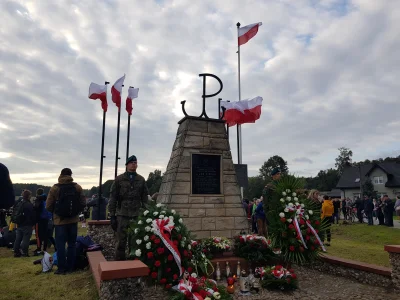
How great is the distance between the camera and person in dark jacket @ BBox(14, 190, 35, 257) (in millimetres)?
7418

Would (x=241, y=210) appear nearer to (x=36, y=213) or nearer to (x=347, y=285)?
(x=347, y=285)

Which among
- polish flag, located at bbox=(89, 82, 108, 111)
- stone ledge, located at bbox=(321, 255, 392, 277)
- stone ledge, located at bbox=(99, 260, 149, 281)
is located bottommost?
stone ledge, located at bbox=(321, 255, 392, 277)

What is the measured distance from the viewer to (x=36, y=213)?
26.2ft

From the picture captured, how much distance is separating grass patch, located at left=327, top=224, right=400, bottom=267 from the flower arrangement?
231cm

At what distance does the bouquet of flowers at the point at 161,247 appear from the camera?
4045 mm

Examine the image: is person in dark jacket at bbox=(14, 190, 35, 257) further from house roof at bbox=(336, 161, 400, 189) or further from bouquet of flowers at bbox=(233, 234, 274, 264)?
house roof at bbox=(336, 161, 400, 189)

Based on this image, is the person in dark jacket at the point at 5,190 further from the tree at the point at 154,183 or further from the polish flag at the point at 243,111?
the tree at the point at 154,183

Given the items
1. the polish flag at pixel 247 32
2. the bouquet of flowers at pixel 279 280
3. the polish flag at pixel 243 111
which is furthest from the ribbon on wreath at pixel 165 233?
the polish flag at pixel 247 32

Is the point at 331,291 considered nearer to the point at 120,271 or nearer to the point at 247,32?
the point at 120,271

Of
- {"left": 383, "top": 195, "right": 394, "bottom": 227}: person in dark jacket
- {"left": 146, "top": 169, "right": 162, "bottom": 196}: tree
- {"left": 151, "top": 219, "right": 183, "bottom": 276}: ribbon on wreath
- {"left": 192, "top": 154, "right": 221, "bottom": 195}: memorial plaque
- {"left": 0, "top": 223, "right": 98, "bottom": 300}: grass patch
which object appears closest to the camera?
{"left": 0, "top": 223, "right": 98, "bottom": 300}: grass patch

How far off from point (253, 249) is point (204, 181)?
1.70 meters

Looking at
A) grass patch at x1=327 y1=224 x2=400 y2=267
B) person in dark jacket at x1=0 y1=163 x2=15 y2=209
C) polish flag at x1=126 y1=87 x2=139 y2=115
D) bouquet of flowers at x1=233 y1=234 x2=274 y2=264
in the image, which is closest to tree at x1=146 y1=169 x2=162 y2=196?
polish flag at x1=126 y1=87 x2=139 y2=115

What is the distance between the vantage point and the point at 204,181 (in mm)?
6191

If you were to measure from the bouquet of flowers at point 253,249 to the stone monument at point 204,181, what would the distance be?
58cm
